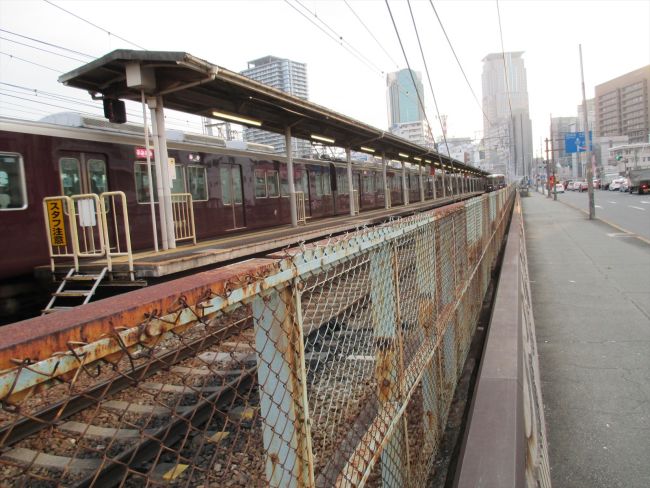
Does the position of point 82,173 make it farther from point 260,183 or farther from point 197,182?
point 260,183

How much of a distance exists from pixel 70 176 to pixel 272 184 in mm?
6888

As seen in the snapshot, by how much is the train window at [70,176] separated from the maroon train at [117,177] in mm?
17

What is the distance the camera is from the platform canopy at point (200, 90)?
806 cm

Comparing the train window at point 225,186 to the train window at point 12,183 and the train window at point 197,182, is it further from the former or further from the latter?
the train window at point 12,183

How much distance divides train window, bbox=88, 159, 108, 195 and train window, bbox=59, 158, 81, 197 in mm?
222

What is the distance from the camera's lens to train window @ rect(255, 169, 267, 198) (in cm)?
1409

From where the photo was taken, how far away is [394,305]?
2799 mm

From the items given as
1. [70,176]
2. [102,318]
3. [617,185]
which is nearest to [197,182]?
[70,176]

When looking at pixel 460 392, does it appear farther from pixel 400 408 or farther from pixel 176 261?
pixel 176 261

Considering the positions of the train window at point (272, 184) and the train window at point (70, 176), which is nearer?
the train window at point (70, 176)

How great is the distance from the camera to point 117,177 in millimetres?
9516

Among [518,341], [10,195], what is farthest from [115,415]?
[10,195]

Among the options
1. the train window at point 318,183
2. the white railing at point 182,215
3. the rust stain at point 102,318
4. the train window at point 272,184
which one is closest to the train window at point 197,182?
the white railing at point 182,215

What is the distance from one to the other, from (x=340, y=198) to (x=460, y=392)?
51.9ft
